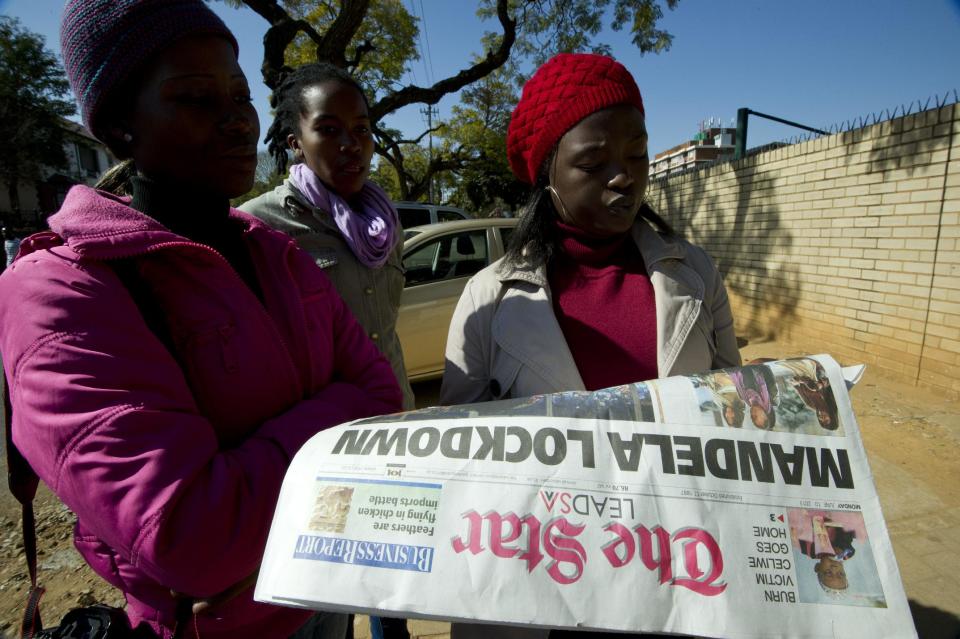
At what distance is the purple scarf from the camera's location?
5.81 feet

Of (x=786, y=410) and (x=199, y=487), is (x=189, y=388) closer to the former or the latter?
(x=199, y=487)

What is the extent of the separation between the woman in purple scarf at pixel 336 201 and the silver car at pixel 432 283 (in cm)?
263

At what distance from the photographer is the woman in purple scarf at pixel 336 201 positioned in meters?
1.75

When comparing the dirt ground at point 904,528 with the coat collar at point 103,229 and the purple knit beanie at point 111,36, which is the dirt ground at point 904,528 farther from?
the purple knit beanie at point 111,36

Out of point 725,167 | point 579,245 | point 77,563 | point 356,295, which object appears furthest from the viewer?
point 725,167

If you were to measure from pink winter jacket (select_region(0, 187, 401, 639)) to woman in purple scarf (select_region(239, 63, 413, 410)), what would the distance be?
32.2 inches

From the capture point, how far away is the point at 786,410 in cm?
79

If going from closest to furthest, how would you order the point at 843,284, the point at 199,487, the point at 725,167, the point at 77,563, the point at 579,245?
the point at 199,487 < the point at 579,245 < the point at 77,563 < the point at 843,284 < the point at 725,167

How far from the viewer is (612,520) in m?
0.70

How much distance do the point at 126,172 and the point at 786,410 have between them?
54.1 inches

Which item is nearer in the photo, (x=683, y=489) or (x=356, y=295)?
(x=683, y=489)

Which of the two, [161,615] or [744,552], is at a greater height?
[744,552]

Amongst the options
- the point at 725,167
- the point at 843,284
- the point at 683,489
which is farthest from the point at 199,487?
the point at 725,167

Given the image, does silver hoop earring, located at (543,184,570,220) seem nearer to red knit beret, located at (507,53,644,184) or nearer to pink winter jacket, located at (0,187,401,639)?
red knit beret, located at (507,53,644,184)
